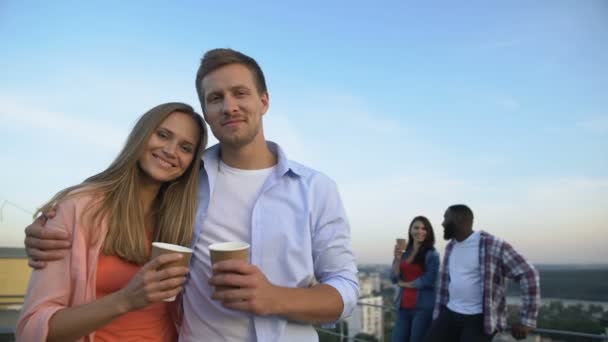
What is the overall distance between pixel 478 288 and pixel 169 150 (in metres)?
3.74

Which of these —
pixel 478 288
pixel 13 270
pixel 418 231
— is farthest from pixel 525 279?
pixel 13 270

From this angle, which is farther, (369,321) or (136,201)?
(369,321)

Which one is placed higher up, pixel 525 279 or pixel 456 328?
pixel 525 279

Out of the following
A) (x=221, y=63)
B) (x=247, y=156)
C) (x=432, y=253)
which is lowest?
(x=432, y=253)

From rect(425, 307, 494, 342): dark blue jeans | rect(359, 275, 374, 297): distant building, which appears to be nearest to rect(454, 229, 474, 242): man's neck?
rect(425, 307, 494, 342): dark blue jeans

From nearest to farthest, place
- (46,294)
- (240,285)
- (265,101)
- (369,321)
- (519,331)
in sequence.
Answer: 1. (240,285)
2. (46,294)
3. (265,101)
4. (519,331)
5. (369,321)

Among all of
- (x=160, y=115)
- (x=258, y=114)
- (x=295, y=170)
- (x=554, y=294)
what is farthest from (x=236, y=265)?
(x=554, y=294)

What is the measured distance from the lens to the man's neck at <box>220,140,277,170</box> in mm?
1866

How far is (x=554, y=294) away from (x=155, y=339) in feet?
18.5

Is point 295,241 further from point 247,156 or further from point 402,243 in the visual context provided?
point 402,243

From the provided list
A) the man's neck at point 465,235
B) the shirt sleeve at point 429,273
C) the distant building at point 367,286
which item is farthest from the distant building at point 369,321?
the man's neck at point 465,235

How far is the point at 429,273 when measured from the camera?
554 centimetres

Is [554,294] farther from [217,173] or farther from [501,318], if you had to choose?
[217,173]

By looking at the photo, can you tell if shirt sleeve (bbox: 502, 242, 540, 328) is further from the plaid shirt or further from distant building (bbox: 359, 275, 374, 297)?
distant building (bbox: 359, 275, 374, 297)
